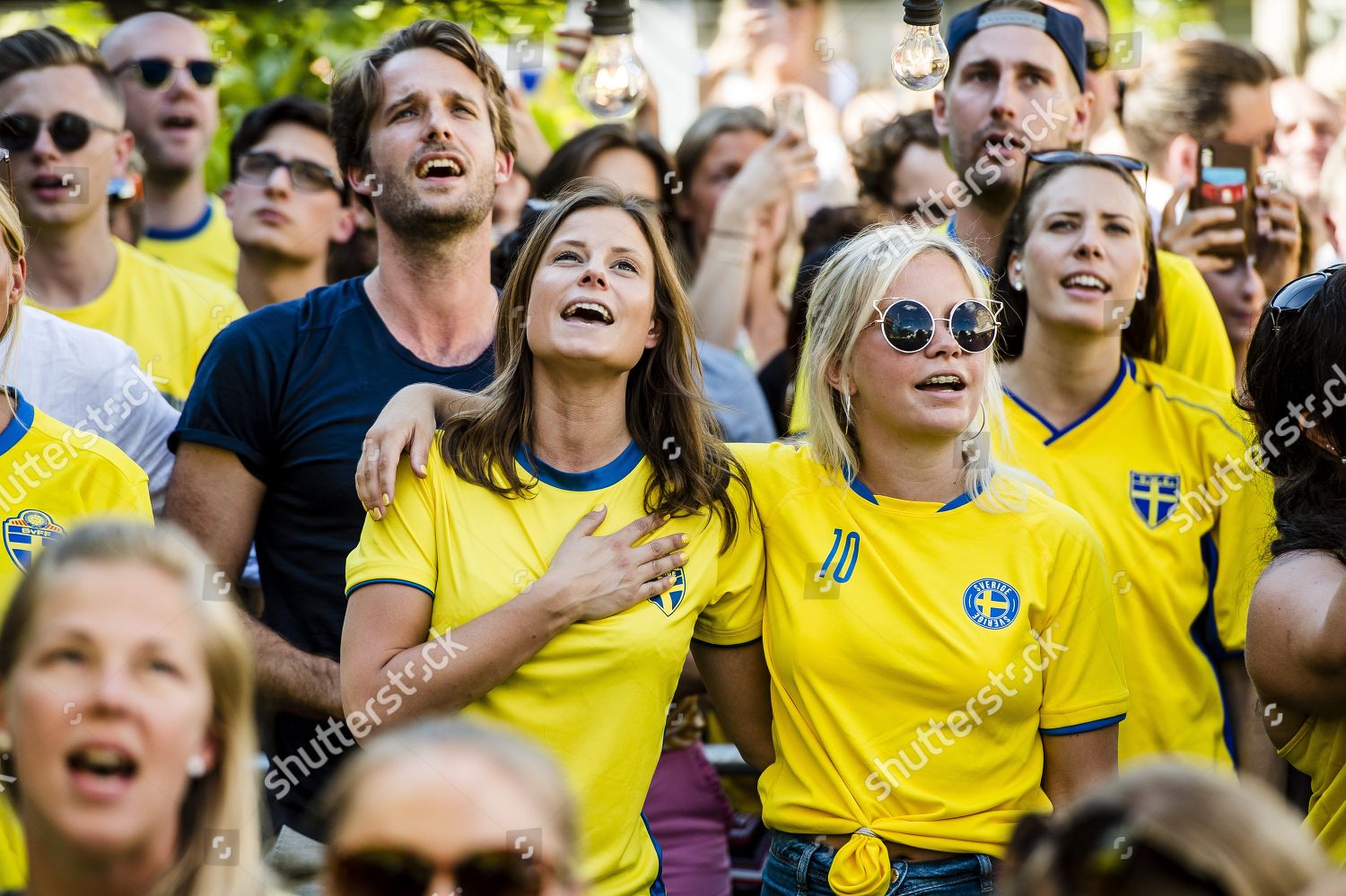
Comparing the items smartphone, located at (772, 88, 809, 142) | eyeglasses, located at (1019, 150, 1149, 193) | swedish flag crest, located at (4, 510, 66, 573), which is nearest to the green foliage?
smartphone, located at (772, 88, 809, 142)

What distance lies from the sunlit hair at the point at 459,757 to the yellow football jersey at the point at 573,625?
100 centimetres

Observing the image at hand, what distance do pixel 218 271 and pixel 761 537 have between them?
3198 millimetres

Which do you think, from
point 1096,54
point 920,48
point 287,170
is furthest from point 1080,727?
point 287,170

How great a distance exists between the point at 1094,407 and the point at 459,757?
8.17ft

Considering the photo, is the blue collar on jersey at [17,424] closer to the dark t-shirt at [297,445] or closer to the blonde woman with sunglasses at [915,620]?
the dark t-shirt at [297,445]

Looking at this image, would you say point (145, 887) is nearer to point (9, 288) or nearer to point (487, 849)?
point (487, 849)

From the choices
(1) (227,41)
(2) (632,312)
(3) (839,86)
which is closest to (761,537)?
(2) (632,312)

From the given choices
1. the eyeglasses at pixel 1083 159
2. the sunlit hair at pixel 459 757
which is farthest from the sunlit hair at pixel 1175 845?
the eyeglasses at pixel 1083 159

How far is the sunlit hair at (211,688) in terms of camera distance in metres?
2.01

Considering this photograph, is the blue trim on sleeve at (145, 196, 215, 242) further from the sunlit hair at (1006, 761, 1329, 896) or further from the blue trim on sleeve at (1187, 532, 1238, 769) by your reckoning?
the sunlit hair at (1006, 761, 1329, 896)

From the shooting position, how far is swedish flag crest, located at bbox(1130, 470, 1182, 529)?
3.72 metres

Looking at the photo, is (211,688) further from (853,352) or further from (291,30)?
(291,30)

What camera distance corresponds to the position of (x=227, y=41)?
20.6 feet

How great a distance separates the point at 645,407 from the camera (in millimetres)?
3354
